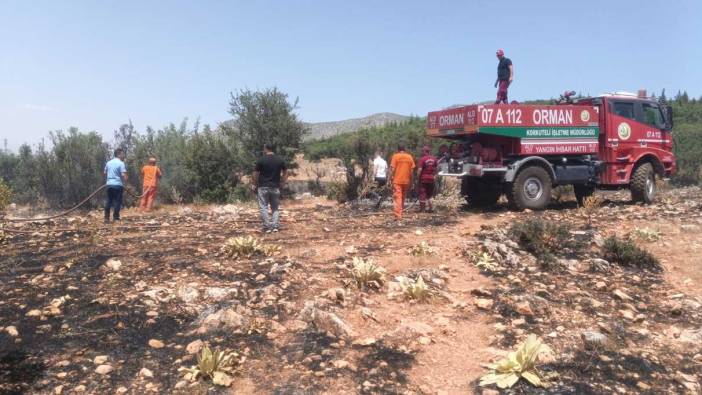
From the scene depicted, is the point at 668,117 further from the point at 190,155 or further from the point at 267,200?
the point at 190,155

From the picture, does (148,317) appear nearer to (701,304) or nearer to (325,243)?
(325,243)

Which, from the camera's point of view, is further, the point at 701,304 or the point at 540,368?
the point at 701,304

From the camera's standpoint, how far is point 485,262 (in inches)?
241

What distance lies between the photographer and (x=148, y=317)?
4.55 meters

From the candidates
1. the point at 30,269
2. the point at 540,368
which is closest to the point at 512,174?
the point at 540,368

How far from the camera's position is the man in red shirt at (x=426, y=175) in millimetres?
9906

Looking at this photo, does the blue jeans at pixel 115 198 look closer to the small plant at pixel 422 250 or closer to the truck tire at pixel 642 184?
the small plant at pixel 422 250

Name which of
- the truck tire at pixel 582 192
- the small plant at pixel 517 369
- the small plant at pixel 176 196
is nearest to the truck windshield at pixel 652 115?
the truck tire at pixel 582 192

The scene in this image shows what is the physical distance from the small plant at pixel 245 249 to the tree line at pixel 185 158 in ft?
31.0

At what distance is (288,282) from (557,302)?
2769 mm

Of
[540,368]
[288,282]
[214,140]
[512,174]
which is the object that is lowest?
[540,368]

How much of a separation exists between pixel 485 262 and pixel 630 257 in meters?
1.84

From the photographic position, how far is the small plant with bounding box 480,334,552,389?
3.55 metres

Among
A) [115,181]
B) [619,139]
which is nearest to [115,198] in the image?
[115,181]
